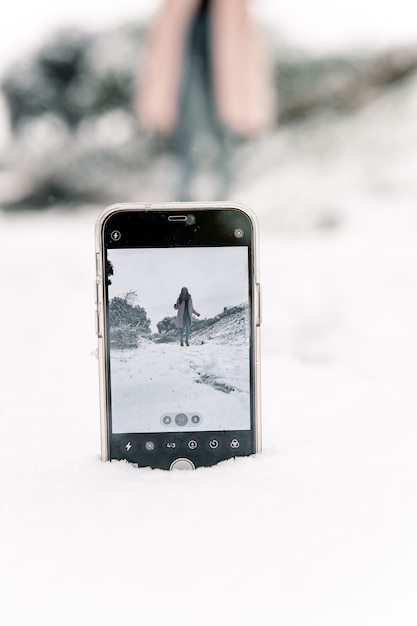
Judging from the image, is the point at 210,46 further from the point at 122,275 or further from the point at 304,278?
the point at 122,275

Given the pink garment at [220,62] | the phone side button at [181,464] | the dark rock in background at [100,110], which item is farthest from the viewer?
the dark rock in background at [100,110]

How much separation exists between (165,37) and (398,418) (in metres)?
1.02

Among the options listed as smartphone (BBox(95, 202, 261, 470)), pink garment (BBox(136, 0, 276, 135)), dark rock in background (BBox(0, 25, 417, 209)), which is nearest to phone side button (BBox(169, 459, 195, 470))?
smartphone (BBox(95, 202, 261, 470))

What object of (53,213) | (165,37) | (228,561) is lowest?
(228,561)

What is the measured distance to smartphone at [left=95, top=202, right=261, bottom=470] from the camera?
19.0 inches

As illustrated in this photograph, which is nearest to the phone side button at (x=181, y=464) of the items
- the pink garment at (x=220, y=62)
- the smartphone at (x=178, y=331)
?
the smartphone at (x=178, y=331)

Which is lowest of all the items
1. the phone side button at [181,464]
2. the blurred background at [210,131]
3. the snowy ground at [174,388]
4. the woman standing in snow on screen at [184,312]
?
the phone side button at [181,464]

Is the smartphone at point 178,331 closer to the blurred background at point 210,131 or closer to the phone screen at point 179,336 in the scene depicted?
the phone screen at point 179,336

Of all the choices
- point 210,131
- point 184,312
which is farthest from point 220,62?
point 184,312

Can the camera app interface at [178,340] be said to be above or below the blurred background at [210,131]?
below

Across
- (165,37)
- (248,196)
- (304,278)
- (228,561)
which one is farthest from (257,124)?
(228,561)

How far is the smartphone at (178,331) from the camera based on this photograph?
48 centimetres

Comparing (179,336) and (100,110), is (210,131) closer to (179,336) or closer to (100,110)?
(100,110)

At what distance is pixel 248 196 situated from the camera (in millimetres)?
1612
